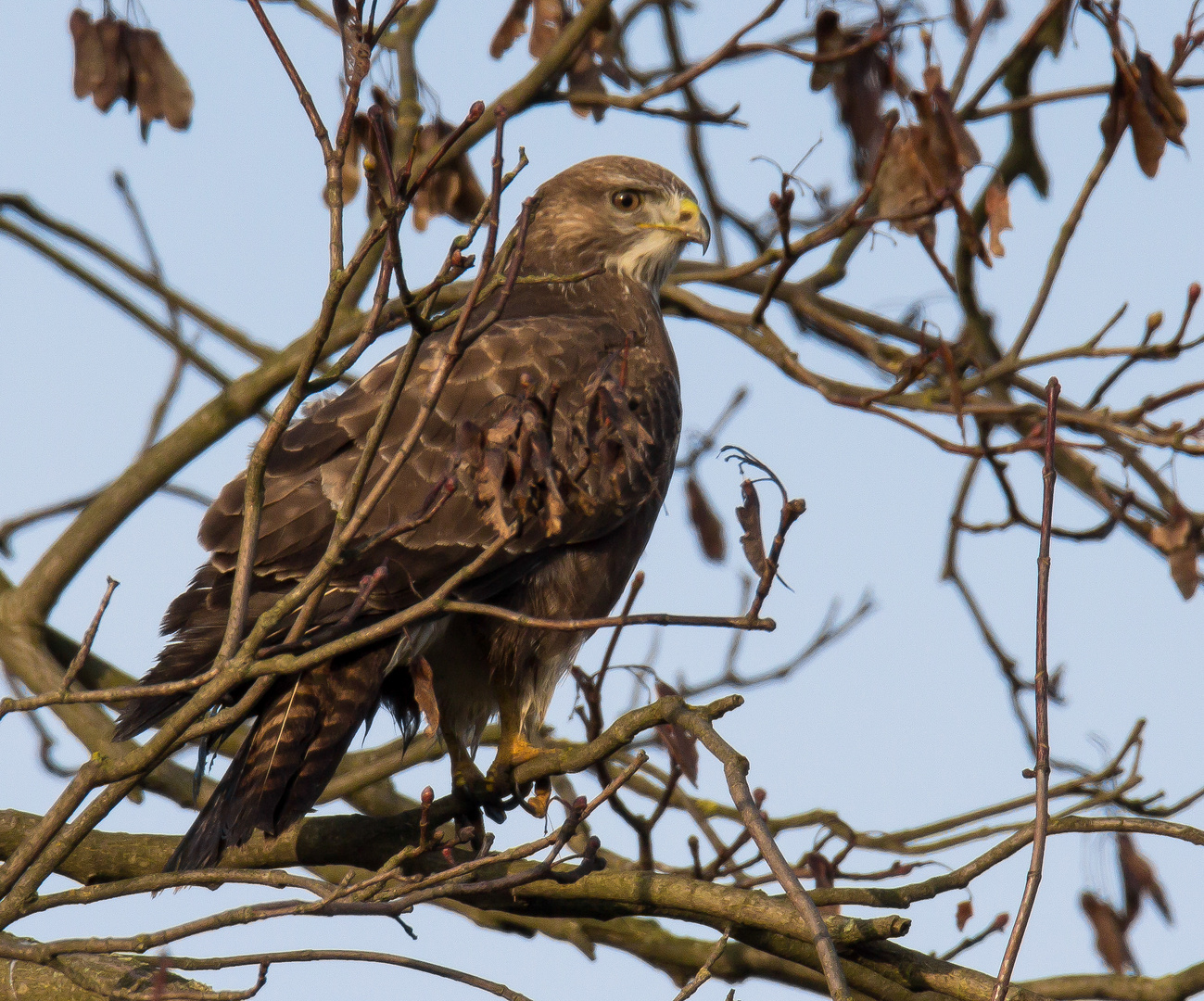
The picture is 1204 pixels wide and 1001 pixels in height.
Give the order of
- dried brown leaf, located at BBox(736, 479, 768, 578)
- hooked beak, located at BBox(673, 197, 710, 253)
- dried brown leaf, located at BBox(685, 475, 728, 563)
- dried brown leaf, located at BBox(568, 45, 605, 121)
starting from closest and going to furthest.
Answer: dried brown leaf, located at BBox(736, 479, 768, 578) < dried brown leaf, located at BBox(568, 45, 605, 121) < hooked beak, located at BBox(673, 197, 710, 253) < dried brown leaf, located at BBox(685, 475, 728, 563)

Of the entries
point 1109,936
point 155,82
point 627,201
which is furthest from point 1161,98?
point 155,82

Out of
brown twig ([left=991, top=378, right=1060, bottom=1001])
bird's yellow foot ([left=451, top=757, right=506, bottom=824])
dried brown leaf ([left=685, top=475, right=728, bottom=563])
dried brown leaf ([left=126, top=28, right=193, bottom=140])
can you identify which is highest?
dried brown leaf ([left=126, top=28, right=193, bottom=140])

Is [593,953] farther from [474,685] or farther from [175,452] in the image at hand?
[175,452]

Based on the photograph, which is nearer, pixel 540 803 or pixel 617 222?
pixel 540 803

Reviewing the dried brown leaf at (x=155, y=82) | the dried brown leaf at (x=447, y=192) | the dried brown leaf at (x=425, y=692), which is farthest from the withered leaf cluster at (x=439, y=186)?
the dried brown leaf at (x=425, y=692)

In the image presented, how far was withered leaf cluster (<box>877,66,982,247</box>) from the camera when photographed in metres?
4.74

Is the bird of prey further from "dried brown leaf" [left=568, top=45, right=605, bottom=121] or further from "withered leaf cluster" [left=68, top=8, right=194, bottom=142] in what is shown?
"withered leaf cluster" [left=68, top=8, right=194, bottom=142]

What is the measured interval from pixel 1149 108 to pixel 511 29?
87.1 inches

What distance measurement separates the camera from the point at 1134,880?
5078mm

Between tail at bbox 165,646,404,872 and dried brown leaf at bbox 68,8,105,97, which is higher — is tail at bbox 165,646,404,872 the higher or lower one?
the lower one

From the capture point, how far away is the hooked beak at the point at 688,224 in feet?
18.4

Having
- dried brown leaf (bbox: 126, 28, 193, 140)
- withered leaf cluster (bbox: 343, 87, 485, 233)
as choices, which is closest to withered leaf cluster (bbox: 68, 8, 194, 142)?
dried brown leaf (bbox: 126, 28, 193, 140)

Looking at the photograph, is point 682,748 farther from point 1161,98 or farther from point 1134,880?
point 1161,98

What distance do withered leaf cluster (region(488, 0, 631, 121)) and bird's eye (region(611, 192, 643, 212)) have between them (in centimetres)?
55
